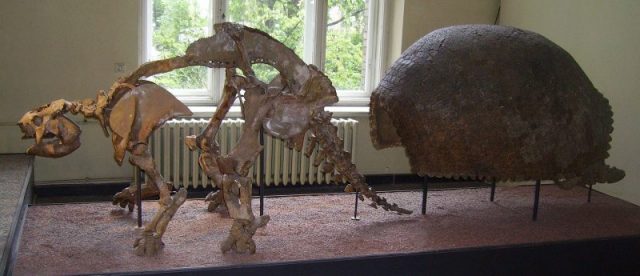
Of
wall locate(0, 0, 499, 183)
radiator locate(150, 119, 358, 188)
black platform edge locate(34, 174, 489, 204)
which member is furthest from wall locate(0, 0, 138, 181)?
radiator locate(150, 119, 358, 188)

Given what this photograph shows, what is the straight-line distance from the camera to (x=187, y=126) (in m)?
6.26

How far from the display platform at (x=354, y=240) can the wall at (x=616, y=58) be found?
33.3 inches

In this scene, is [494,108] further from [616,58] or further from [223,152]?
[223,152]

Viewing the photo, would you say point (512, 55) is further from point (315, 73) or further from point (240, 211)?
point (240, 211)

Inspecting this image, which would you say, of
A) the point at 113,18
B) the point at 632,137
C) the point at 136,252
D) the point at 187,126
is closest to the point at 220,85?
the point at 187,126

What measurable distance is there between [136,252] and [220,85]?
352 cm

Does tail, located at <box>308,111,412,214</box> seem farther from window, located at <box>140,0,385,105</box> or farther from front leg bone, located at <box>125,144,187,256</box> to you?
window, located at <box>140,0,385,105</box>

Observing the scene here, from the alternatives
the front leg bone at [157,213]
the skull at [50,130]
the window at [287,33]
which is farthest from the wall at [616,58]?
the skull at [50,130]

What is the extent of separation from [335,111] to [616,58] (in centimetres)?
285

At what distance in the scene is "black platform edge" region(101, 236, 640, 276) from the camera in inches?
136

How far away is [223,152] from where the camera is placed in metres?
6.44

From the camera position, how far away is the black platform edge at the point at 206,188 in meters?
6.15

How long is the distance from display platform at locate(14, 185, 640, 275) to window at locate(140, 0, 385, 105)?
8.07 feet

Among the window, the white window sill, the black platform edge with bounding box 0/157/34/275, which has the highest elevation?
the window
